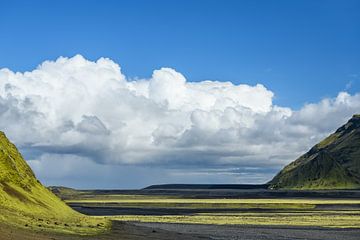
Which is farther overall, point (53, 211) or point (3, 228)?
point (53, 211)

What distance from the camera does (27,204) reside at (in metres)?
74.2

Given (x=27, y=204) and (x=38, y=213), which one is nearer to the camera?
(x=38, y=213)

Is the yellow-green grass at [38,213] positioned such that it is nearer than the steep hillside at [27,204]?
Yes

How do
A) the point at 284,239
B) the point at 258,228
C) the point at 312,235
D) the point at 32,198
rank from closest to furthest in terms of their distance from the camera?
the point at 284,239, the point at 312,235, the point at 32,198, the point at 258,228

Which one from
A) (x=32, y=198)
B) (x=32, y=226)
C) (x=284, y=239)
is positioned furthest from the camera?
(x=32, y=198)

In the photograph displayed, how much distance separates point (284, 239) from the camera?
223 feet

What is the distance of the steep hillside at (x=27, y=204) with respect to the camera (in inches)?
2452

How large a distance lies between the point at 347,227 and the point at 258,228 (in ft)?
41.3

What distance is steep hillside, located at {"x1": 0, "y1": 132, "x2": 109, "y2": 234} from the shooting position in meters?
62.3

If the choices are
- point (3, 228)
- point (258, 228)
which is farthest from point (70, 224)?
point (258, 228)

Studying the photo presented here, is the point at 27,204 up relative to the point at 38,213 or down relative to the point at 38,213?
up

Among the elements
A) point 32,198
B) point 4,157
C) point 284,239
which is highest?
point 4,157

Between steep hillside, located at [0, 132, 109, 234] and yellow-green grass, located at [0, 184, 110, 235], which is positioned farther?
steep hillside, located at [0, 132, 109, 234]

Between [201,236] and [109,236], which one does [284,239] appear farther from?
[109,236]
